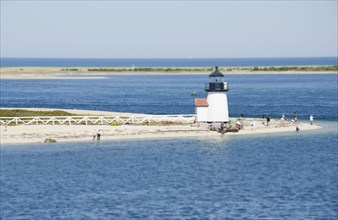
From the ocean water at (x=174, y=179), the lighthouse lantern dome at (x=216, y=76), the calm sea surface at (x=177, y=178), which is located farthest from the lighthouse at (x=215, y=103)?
the ocean water at (x=174, y=179)

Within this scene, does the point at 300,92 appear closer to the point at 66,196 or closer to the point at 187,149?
the point at 187,149

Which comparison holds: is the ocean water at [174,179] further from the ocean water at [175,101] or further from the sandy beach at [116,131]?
the ocean water at [175,101]

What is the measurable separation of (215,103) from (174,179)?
2564 centimetres

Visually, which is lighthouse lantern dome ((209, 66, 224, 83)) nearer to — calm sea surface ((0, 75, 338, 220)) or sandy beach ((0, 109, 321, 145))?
sandy beach ((0, 109, 321, 145))

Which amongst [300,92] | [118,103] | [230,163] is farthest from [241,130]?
[300,92]

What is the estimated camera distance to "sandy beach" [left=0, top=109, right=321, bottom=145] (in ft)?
225

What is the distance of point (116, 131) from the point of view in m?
72.7

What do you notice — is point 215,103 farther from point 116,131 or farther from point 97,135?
point 97,135

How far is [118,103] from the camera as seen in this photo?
118 m

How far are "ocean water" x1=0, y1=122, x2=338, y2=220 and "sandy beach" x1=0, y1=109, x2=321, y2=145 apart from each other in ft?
8.32

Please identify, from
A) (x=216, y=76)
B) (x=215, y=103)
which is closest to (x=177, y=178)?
(x=215, y=103)

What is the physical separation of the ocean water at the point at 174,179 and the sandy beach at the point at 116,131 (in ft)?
8.32

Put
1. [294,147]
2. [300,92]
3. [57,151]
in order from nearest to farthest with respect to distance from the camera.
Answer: [57,151] → [294,147] → [300,92]

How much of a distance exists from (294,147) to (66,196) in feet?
87.5
